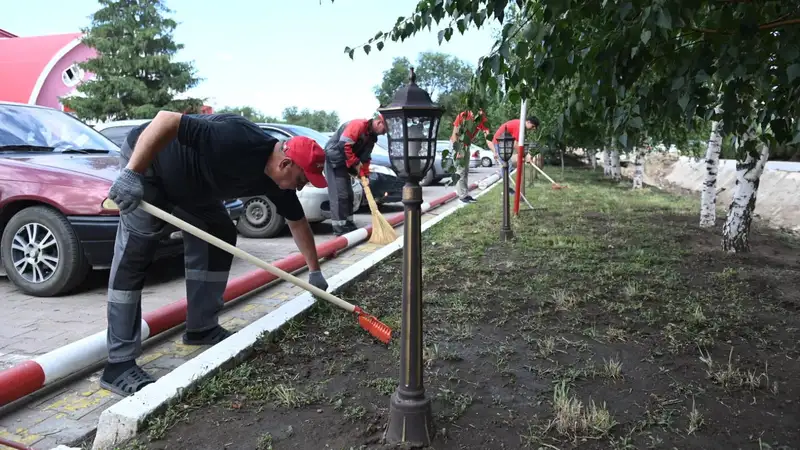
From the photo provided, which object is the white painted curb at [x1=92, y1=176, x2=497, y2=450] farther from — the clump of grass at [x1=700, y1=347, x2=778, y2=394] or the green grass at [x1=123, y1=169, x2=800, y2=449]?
the clump of grass at [x1=700, y1=347, x2=778, y2=394]

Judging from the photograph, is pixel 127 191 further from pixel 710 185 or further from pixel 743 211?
pixel 710 185

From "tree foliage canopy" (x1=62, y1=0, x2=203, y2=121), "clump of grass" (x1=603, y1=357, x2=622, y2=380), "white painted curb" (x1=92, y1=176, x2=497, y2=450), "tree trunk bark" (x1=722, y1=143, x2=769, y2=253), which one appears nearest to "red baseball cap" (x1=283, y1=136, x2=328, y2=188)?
"white painted curb" (x1=92, y1=176, x2=497, y2=450)

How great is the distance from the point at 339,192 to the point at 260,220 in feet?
3.84

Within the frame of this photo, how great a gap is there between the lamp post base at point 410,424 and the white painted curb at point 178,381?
44.4 inches

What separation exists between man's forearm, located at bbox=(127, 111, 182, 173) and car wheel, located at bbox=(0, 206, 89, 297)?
208 cm

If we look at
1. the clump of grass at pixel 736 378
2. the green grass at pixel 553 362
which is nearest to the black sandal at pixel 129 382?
the green grass at pixel 553 362

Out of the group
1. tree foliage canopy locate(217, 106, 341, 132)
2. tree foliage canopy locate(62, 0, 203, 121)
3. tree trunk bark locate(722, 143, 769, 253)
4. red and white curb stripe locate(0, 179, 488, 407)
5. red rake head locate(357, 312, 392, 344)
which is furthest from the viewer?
tree foliage canopy locate(217, 106, 341, 132)

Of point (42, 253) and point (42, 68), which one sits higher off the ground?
point (42, 68)

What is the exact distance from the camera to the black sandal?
3139mm

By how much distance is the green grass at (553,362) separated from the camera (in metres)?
2.68

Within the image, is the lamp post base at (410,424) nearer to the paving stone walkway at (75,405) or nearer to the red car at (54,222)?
the paving stone walkway at (75,405)

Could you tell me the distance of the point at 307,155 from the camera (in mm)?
3275

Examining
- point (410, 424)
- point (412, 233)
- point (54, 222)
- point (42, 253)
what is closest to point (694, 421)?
point (410, 424)

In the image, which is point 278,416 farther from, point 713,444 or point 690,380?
point 690,380
